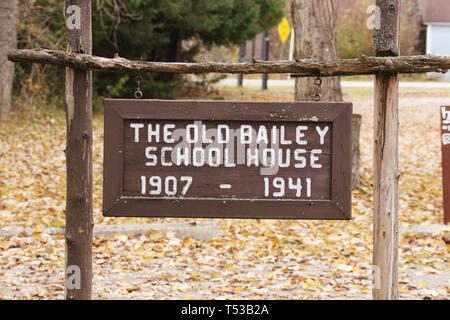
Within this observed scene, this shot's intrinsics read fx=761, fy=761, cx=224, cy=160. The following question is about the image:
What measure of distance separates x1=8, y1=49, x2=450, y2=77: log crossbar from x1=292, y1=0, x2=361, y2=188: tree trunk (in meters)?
6.94

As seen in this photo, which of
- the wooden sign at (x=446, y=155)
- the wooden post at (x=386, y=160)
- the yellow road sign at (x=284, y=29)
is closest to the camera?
the wooden post at (x=386, y=160)

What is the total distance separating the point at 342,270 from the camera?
7938 mm

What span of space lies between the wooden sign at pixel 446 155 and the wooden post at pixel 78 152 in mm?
5974

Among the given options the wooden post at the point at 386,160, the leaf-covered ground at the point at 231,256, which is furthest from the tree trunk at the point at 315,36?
the wooden post at the point at 386,160

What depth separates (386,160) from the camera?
4.89m

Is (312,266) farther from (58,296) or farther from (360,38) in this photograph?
(360,38)

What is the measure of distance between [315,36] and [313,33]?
57mm

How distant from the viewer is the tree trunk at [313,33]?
1179 centimetres

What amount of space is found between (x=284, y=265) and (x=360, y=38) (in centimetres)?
2688

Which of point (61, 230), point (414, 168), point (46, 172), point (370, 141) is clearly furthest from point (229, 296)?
point (370, 141)

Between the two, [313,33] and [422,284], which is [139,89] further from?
[313,33]

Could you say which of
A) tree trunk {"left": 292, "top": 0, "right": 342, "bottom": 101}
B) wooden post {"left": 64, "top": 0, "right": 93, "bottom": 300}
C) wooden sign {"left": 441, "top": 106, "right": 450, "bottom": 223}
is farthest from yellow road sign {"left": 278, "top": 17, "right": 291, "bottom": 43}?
wooden post {"left": 64, "top": 0, "right": 93, "bottom": 300}

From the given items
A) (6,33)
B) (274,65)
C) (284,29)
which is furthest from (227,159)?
(284,29)

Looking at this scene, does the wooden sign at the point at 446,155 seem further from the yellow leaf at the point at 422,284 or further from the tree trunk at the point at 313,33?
the yellow leaf at the point at 422,284
